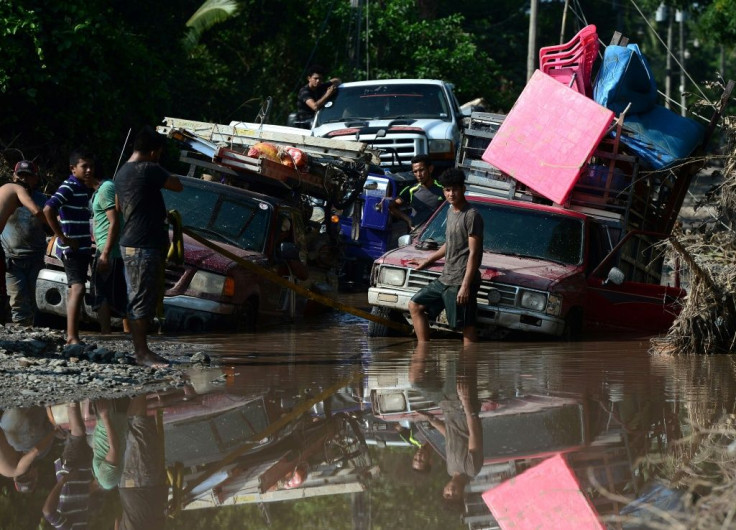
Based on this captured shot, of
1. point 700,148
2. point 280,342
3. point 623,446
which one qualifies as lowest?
point 280,342

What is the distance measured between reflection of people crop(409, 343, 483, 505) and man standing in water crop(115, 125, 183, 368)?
2069mm

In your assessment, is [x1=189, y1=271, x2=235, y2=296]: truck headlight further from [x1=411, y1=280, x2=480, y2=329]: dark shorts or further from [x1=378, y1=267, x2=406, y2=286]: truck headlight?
[x1=411, y1=280, x2=480, y2=329]: dark shorts

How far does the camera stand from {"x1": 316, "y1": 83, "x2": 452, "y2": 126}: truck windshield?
19828mm

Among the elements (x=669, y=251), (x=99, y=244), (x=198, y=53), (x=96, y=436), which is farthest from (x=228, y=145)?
(x=198, y=53)

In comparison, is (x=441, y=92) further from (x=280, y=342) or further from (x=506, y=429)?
(x=506, y=429)

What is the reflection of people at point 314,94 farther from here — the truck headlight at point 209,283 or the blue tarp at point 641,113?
the truck headlight at point 209,283

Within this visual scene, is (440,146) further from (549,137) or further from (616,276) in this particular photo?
(616,276)

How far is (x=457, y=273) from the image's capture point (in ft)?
36.9

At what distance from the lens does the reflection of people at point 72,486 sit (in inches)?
198

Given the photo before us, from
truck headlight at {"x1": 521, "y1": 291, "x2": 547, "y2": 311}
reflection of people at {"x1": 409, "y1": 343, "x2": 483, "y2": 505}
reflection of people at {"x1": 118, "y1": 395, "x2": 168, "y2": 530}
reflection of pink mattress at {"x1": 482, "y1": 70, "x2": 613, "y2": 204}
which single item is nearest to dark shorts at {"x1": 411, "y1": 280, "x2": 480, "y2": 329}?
truck headlight at {"x1": 521, "y1": 291, "x2": 547, "y2": 311}

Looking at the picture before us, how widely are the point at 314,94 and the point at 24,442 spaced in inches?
575

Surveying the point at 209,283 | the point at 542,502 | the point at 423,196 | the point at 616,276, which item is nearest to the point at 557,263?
the point at 616,276

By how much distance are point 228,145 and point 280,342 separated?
4432mm

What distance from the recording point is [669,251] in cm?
1097
